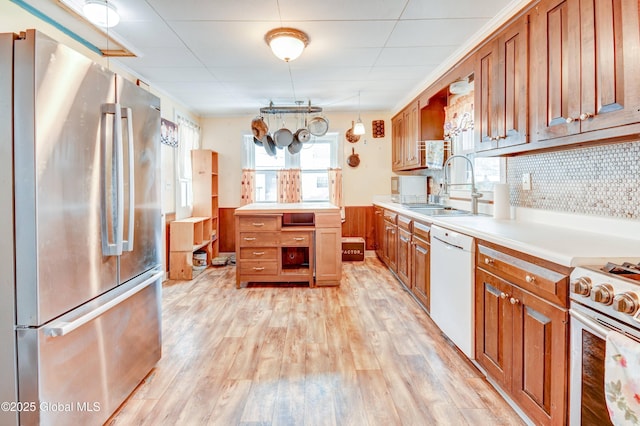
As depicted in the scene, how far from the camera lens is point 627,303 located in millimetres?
1021

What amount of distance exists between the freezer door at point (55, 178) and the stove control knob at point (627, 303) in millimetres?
1970

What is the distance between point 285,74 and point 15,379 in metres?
3.38

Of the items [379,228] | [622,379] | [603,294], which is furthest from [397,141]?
[622,379]

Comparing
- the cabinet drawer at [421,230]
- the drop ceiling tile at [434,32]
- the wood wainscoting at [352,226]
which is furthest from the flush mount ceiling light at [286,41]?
the wood wainscoting at [352,226]

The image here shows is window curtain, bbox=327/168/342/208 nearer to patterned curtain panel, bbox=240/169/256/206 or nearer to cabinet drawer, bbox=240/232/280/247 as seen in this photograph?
patterned curtain panel, bbox=240/169/256/206

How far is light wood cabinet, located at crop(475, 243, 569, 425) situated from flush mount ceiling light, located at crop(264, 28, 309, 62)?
2.04m

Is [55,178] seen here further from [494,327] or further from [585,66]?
[585,66]

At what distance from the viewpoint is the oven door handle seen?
3.68 ft

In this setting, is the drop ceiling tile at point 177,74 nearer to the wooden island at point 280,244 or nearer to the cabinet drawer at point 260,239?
the wooden island at point 280,244

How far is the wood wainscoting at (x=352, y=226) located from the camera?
577 cm

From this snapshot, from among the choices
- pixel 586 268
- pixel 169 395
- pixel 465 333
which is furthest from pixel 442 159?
pixel 169 395

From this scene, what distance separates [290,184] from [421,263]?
304 cm

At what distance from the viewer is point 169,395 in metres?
1.92

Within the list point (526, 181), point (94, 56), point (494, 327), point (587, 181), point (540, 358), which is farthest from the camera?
point (94, 56)
